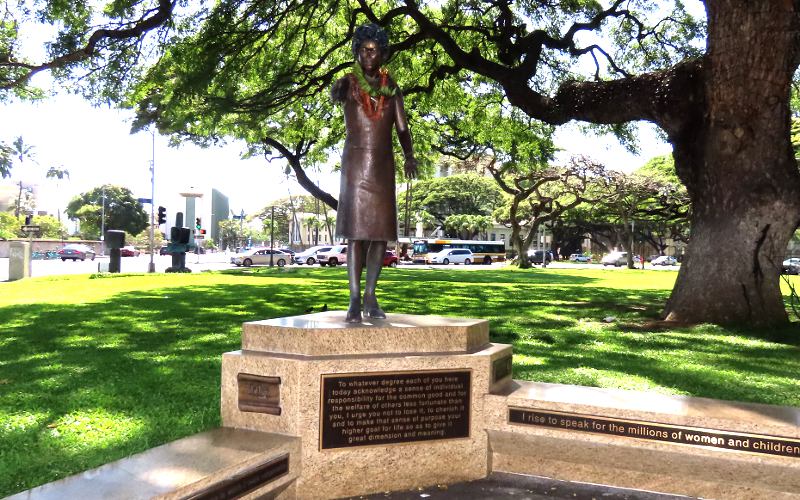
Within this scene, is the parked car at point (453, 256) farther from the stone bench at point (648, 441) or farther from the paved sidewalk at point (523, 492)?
the paved sidewalk at point (523, 492)

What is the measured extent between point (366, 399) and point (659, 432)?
1806mm

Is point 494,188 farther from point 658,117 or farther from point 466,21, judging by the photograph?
point 658,117

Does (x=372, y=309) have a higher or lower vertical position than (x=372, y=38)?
lower

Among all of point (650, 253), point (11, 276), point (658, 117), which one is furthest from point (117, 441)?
point (650, 253)

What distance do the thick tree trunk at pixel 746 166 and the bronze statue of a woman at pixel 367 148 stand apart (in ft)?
21.3

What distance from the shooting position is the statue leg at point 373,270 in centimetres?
482

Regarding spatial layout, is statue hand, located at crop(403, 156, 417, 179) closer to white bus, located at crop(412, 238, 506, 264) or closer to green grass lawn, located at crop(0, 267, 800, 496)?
green grass lawn, located at crop(0, 267, 800, 496)

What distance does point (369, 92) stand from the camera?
4617 mm

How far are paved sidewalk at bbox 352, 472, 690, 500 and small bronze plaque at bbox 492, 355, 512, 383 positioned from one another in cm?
68

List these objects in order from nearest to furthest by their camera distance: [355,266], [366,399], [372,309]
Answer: [366,399] < [355,266] < [372,309]

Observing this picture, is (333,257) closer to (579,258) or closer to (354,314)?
(354,314)

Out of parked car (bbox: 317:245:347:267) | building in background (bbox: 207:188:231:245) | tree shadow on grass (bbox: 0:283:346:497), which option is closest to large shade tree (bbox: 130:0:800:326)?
tree shadow on grass (bbox: 0:283:346:497)

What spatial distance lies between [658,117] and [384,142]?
683 centimetres

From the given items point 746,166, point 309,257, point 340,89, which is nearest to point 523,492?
point 340,89
